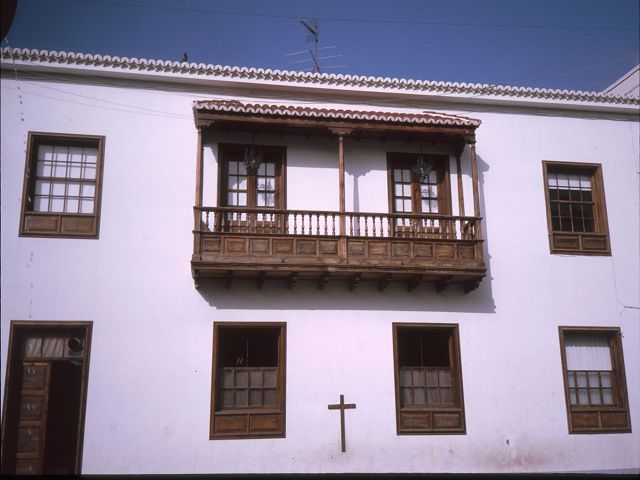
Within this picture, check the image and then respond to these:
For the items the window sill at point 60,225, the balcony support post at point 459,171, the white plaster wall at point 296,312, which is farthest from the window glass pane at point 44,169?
the balcony support post at point 459,171


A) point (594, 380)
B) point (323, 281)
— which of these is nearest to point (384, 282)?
point (323, 281)

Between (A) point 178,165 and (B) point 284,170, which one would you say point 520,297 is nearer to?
(B) point 284,170

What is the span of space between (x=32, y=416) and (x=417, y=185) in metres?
7.75

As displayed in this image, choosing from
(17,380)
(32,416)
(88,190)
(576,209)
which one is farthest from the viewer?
(576,209)

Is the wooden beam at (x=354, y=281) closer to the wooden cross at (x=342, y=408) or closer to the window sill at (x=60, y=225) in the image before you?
the wooden cross at (x=342, y=408)

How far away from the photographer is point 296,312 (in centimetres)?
1060

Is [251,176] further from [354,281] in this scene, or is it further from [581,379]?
[581,379]

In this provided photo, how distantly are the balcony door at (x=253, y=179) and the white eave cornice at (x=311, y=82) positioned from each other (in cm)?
126

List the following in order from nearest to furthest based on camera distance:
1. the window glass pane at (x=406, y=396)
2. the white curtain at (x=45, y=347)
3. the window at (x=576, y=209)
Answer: the white curtain at (x=45, y=347), the window glass pane at (x=406, y=396), the window at (x=576, y=209)

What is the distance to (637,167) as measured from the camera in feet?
40.9

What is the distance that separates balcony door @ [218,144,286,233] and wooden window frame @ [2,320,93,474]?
10.6 feet

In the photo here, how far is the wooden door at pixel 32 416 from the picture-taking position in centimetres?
973

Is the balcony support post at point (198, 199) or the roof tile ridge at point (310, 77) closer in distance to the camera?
the balcony support post at point (198, 199)

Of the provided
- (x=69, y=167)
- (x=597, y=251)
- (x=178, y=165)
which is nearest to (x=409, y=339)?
(x=597, y=251)
